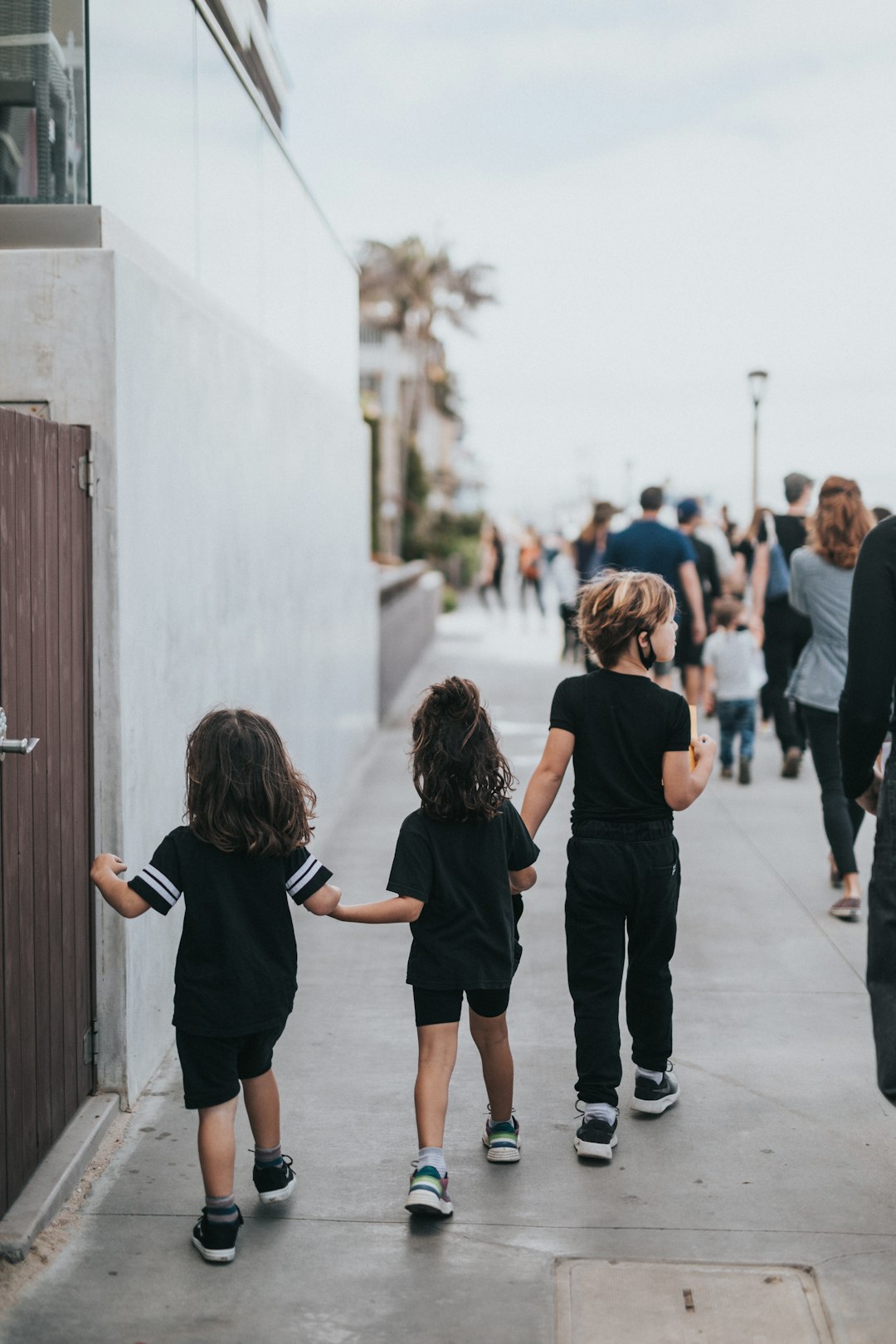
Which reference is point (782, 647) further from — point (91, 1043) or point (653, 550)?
point (91, 1043)

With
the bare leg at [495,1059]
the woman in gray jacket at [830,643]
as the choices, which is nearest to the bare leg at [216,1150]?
the bare leg at [495,1059]

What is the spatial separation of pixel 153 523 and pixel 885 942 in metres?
2.65

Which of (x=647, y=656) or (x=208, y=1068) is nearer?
(x=208, y=1068)

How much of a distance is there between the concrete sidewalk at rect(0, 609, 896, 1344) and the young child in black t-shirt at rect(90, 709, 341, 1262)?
26 centimetres

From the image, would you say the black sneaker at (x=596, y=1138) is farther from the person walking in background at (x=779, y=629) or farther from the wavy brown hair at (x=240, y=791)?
the person walking in background at (x=779, y=629)

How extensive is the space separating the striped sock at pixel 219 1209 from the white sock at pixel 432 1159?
1.71 feet

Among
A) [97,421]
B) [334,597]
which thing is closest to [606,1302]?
[97,421]

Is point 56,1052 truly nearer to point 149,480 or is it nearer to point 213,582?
point 149,480

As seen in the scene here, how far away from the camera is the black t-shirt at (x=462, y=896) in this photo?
12.1 feet

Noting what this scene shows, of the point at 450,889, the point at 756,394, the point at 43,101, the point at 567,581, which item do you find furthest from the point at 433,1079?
the point at 756,394

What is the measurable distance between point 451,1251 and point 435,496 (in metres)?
58.3

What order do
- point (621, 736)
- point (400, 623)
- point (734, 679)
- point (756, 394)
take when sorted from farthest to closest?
point (756, 394) → point (400, 623) → point (734, 679) → point (621, 736)

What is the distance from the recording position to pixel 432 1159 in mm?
3701

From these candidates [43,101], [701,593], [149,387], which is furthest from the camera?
[701,593]
